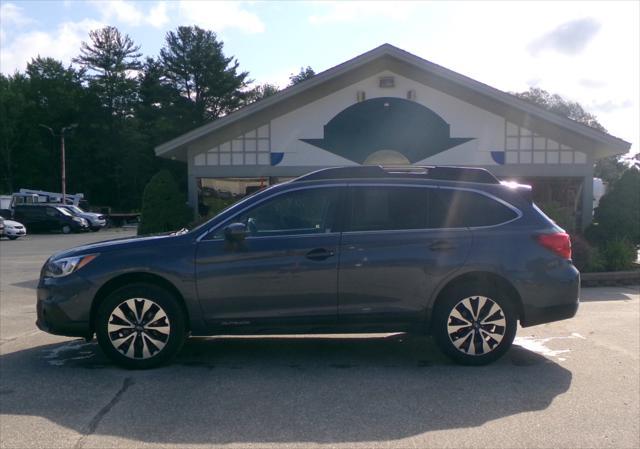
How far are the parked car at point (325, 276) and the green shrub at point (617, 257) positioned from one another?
8216 mm

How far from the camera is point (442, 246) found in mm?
6277

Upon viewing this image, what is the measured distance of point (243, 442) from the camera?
4.53 metres

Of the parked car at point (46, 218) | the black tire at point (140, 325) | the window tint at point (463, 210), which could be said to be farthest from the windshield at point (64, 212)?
the window tint at point (463, 210)

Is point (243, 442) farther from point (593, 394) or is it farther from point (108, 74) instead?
point (108, 74)

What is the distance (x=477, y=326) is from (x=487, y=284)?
42 centimetres

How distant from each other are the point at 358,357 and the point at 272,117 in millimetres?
10662

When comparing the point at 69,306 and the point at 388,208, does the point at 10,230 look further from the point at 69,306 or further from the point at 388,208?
the point at 388,208

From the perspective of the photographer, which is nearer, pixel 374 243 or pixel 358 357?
pixel 374 243

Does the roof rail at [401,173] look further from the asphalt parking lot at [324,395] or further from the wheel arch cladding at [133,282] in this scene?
the asphalt parking lot at [324,395]

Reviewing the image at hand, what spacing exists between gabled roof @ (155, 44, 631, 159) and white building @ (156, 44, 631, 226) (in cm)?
5

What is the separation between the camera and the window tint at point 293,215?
6297 millimetres

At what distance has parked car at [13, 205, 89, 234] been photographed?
3947cm

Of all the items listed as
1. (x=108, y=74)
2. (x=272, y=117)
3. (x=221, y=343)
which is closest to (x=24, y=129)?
(x=108, y=74)

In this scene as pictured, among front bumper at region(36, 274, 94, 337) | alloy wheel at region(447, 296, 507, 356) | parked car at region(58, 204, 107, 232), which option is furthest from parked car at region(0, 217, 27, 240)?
alloy wheel at region(447, 296, 507, 356)
